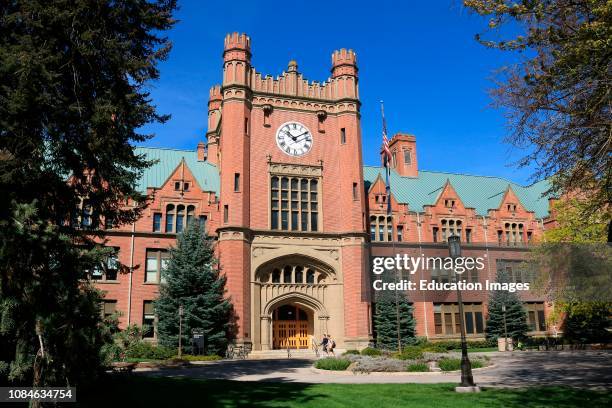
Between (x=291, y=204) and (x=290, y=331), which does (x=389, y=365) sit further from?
(x=291, y=204)

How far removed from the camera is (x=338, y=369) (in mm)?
22359

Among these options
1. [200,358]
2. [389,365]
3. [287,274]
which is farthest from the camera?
[287,274]

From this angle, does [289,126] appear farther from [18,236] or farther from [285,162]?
[18,236]

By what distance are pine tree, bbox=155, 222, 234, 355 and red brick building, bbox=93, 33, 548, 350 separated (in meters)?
1.15

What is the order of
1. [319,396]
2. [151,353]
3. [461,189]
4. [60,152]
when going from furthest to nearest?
[461,189], [151,353], [60,152], [319,396]

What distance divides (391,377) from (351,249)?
60.2ft

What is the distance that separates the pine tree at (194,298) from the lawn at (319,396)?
52.5 feet

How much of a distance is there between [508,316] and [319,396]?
32.5 meters

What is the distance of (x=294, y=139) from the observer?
4041cm

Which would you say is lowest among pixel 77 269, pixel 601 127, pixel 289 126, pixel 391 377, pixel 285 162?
pixel 391 377

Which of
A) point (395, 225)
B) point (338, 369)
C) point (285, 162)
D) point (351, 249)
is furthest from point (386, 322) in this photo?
point (338, 369)

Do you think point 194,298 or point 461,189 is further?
point 461,189

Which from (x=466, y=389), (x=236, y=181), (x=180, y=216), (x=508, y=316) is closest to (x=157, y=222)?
(x=180, y=216)

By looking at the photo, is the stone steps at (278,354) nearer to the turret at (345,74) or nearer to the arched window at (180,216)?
the arched window at (180,216)
